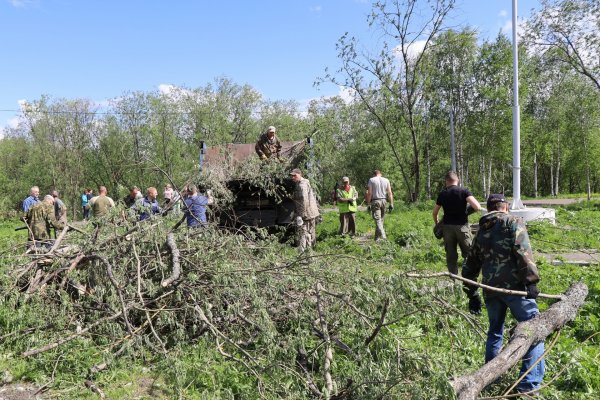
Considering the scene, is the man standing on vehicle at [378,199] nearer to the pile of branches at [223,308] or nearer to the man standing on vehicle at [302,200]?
the man standing on vehicle at [302,200]

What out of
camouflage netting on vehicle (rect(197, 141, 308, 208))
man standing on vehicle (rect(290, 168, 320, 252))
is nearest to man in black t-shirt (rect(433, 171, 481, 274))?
man standing on vehicle (rect(290, 168, 320, 252))

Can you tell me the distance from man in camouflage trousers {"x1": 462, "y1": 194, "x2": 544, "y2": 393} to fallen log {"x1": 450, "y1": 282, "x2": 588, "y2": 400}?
4.6 inches

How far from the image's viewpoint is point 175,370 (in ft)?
11.4

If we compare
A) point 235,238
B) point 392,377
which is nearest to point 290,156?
point 235,238

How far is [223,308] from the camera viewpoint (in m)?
4.57

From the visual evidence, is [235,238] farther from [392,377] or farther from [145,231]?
[392,377]

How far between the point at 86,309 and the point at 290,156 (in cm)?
589

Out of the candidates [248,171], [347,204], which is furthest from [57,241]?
[347,204]

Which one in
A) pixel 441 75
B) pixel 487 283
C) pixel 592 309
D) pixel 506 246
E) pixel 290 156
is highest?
pixel 441 75

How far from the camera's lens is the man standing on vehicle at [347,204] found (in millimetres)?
11305

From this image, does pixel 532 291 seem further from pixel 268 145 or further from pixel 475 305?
pixel 268 145

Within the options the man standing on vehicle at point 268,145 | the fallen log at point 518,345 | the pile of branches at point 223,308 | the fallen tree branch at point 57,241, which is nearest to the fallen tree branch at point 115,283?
the pile of branches at point 223,308

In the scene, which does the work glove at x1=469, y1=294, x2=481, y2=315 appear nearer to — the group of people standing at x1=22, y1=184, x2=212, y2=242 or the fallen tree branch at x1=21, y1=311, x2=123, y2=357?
the group of people standing at x1=22, y1=184, x2=212, y2=242

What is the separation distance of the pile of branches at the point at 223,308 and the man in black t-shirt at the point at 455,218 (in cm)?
213
